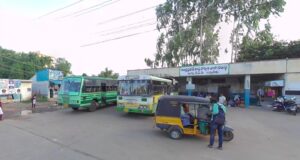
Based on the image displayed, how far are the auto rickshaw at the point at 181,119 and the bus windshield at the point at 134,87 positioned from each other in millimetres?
3660

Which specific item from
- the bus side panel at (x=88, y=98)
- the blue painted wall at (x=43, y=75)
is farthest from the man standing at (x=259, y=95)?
the blue painted wall at (x=43, y=75)

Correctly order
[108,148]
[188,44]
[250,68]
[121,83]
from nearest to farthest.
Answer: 1. [108,148]
2. [121,83]
3. [250,68]
4. [188,44]

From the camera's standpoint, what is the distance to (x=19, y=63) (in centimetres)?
5334

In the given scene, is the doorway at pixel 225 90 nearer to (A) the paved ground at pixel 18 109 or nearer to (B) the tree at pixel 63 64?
(A) the paved ground at pixel 18 109

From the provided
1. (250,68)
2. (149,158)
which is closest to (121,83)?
(149,158)

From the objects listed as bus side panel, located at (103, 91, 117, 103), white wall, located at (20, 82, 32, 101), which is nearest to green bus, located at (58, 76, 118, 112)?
bus side panel, located at (103, 91, 117, 103)

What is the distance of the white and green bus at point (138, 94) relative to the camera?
12.3 meters

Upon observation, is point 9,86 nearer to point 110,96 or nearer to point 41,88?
point 41,88

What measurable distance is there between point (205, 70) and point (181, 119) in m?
14.6

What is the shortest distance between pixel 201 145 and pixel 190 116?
4.41 ft

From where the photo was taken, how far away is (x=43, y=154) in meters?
6.02

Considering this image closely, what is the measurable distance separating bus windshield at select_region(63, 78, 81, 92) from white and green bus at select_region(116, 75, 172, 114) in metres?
3.63

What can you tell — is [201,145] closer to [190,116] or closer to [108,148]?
[190,116]

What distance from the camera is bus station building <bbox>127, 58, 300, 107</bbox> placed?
17781 millimetres
